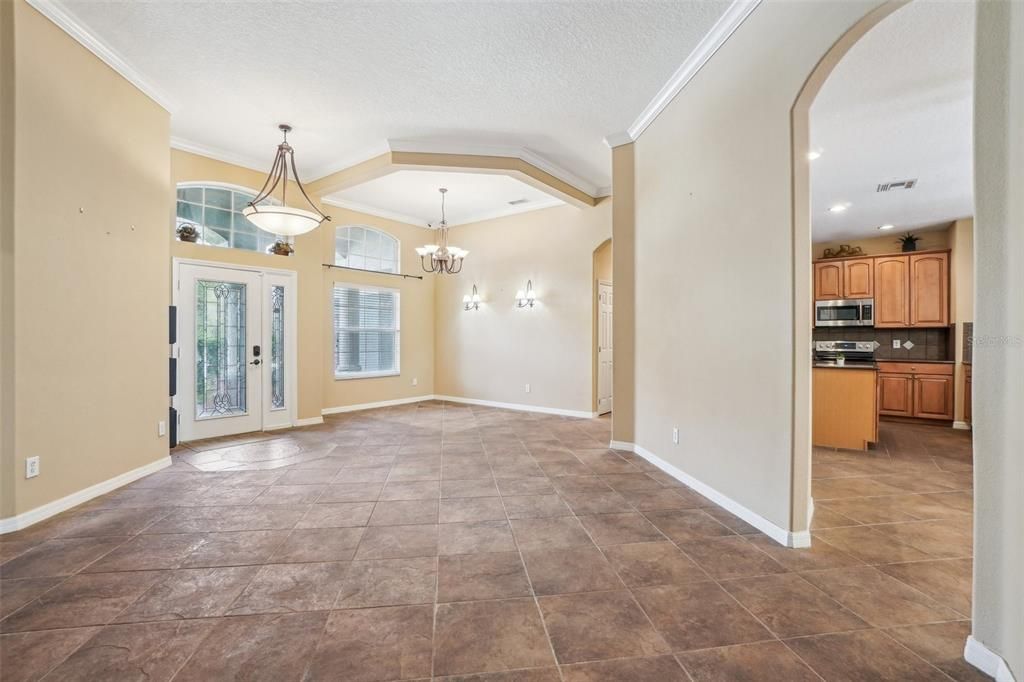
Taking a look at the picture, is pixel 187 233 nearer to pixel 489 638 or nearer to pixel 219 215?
pixel 219 215

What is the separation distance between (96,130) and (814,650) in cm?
536

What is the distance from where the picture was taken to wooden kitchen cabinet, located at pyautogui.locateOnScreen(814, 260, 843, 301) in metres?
6.97

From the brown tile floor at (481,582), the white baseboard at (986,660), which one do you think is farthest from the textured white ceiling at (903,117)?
the white baseboard at (986,660)

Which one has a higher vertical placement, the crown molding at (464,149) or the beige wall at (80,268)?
the crown molding at (464,149)

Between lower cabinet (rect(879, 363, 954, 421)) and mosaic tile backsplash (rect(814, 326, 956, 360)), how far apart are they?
434 millimetres

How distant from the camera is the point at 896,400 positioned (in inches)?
250

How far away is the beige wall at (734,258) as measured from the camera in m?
2.37

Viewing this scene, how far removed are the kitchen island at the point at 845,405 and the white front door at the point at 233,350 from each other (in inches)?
255

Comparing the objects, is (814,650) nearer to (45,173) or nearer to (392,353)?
(45,173)

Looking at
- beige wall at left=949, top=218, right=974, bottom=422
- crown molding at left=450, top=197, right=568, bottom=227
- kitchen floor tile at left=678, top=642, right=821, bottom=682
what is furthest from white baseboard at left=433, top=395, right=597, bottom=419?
beige wall at left=949, top=218, right=974, bottom=422

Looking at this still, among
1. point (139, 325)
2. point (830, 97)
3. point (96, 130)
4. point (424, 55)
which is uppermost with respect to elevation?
point (424, 55)

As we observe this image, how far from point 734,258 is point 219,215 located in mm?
5608

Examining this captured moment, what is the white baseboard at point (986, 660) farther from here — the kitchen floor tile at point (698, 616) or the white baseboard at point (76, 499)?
the white baseboard at point (76, 499)

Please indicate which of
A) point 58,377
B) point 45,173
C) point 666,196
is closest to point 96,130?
point 45,173
